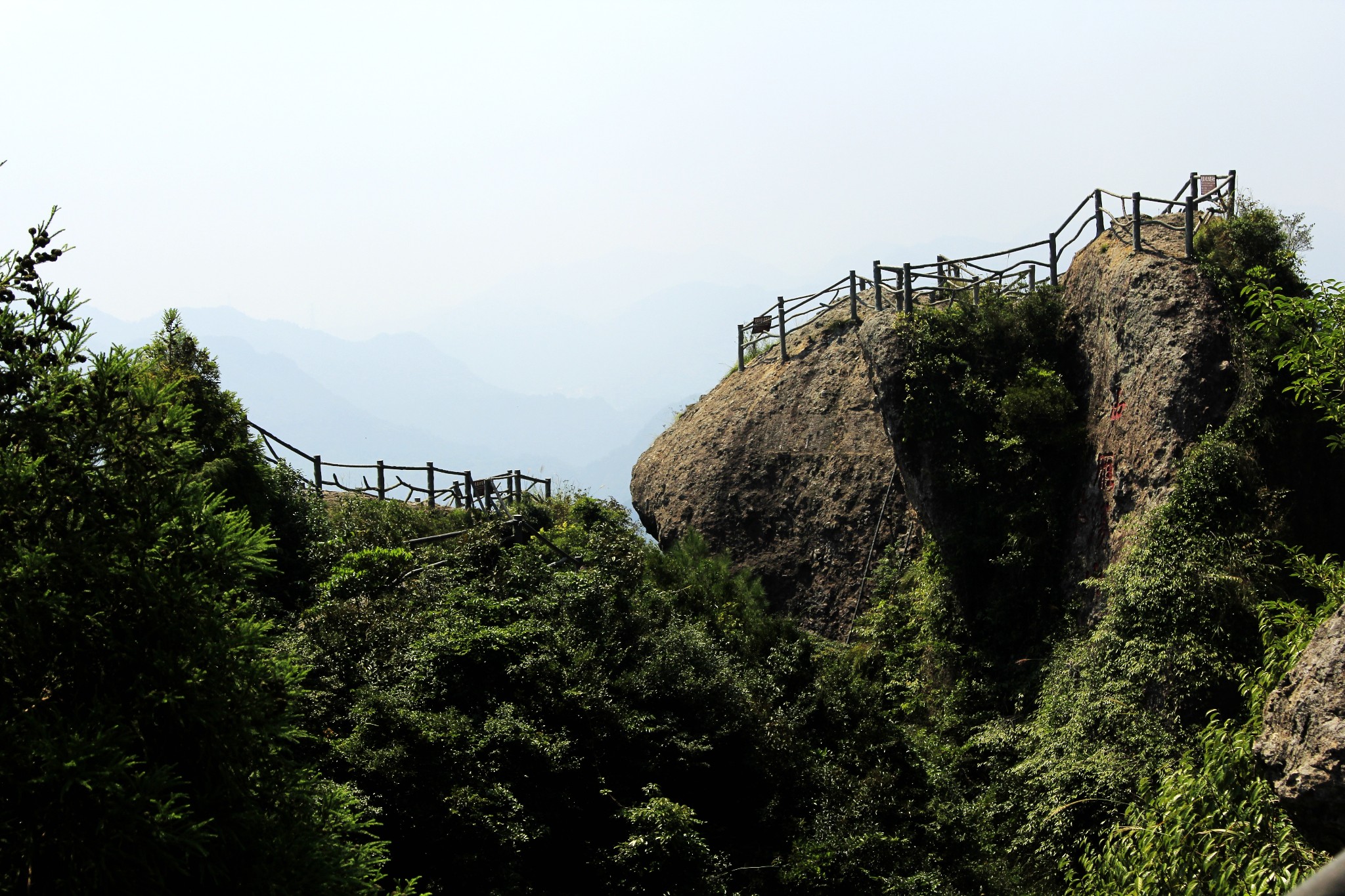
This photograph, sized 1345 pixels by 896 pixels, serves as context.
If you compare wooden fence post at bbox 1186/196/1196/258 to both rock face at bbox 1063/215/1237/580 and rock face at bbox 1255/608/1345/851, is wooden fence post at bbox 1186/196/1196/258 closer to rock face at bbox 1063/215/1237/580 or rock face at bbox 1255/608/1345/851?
rock face at bbox 1063/215/1237/580

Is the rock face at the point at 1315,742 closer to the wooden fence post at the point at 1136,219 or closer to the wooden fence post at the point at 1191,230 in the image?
the wooden fence post at the point at 1191,230

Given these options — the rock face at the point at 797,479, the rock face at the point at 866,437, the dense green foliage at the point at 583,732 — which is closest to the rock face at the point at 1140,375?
the rock face at the point at 866,437

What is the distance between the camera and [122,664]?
23.3 ft

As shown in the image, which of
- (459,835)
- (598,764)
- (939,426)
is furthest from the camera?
(939,426)

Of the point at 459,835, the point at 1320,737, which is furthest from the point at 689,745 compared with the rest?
the point at 1320,737

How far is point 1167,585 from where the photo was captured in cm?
1479

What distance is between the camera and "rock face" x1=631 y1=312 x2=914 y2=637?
934 inches

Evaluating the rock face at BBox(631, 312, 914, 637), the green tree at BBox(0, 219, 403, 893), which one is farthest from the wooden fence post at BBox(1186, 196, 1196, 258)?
the green tree at BBox(0, 219, 403, 893)

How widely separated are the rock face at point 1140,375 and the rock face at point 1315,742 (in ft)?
28.4

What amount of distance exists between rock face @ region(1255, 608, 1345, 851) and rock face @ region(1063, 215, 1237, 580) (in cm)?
864

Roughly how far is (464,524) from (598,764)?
9.95 metres

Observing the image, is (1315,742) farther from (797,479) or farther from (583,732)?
(797,479)

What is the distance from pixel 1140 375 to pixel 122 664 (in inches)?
618

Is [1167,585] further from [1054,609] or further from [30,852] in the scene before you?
[30,852]
